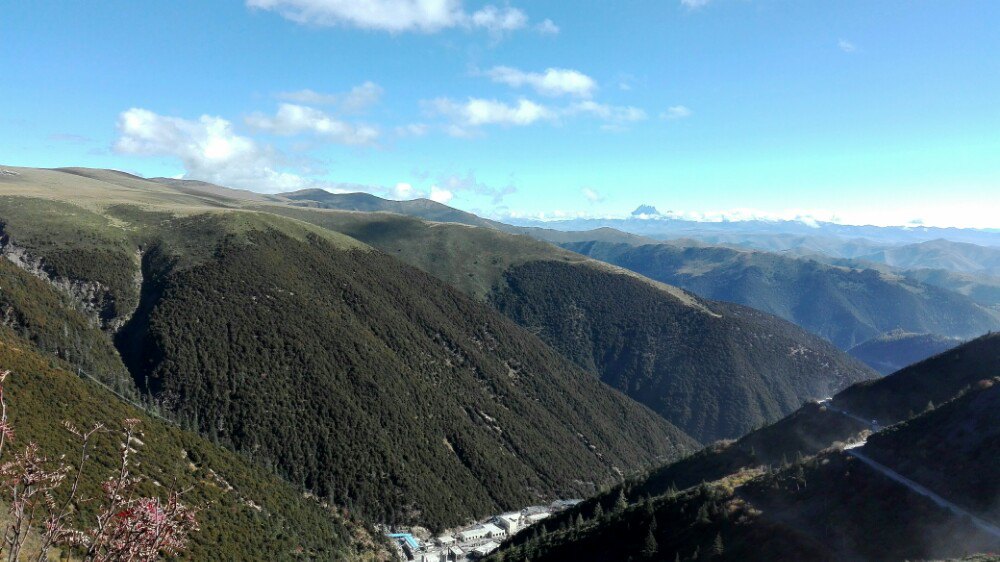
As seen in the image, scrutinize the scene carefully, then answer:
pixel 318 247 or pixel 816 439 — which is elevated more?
pixel 318 247

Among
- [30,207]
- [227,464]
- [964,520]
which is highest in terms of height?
[30,207]

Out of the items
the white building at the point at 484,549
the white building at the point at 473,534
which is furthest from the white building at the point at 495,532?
the white building at the point at 484,549


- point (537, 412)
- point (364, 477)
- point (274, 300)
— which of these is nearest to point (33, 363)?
point (364, 477)

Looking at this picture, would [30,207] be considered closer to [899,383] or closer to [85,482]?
[85,482]

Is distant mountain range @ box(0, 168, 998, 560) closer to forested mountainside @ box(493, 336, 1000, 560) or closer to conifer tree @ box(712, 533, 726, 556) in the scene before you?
forested mountainside @ box(493, 336, 1000, 560)

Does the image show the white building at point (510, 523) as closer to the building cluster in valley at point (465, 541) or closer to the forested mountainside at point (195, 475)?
the building cluster in valley at point (465, 541)

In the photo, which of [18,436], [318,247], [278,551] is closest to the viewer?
[18,436]
